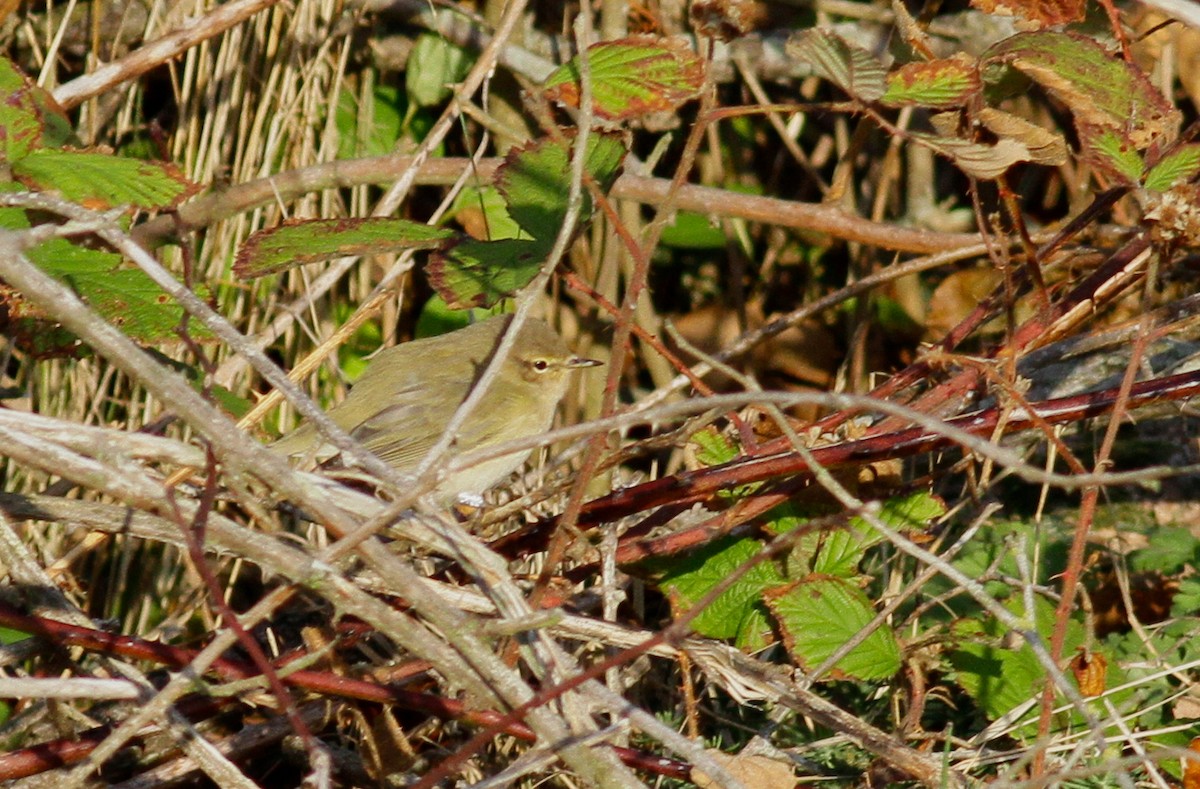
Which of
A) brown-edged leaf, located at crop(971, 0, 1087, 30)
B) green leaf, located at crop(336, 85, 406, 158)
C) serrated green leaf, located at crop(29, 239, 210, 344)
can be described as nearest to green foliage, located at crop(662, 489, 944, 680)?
brown-edged leaf, located at crop(971, 0, 1087, 30)

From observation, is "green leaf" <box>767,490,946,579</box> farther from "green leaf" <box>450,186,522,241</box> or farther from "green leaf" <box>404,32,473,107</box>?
"green leaf" <box>404,32,473,107</box>

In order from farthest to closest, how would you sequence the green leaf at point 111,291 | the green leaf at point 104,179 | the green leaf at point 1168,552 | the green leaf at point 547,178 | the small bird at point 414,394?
1. the small bird at point 414,394
2. the green leaf at point 1168,552
3. the green leaf at point 104,179
4. the green leaf at point 111,291
5. the green leaf at point 547,178

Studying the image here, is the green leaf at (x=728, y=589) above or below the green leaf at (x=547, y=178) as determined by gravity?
below

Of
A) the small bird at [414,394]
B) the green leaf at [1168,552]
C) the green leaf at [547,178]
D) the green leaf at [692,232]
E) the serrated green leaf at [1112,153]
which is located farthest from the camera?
the green leaf at [692,232]

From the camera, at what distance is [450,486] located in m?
3.41

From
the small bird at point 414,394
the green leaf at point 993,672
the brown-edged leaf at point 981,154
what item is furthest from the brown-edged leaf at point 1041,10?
the small bird at point 414,394

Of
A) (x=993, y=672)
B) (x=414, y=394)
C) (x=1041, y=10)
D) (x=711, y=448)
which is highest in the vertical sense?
(x=1041, y=10)

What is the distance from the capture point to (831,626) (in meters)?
2.66

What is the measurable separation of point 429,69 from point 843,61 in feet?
8.12

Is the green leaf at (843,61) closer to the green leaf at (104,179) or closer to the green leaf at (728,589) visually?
the green leaf at (728,589)

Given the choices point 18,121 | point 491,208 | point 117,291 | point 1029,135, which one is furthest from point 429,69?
point 1029,135

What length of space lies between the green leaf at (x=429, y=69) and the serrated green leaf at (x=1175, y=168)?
269cm

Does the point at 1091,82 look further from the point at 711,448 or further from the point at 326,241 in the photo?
the point at 326,241

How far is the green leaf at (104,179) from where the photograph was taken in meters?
2.56
